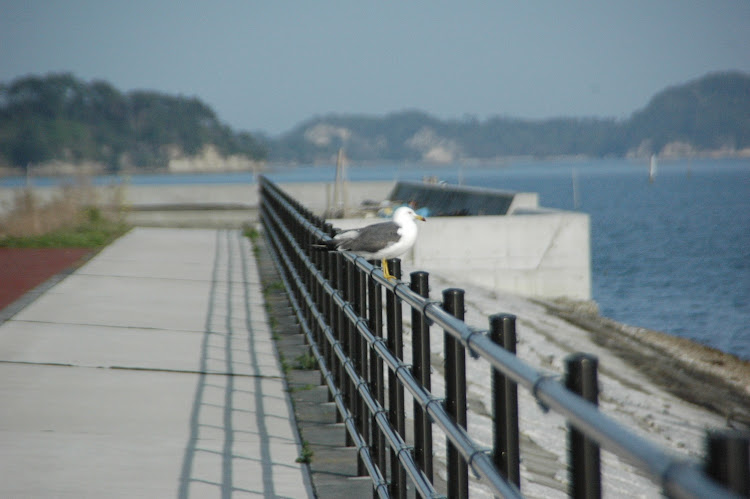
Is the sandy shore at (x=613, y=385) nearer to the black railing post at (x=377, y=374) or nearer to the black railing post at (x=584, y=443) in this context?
the black railing post at (x=377, y=374)

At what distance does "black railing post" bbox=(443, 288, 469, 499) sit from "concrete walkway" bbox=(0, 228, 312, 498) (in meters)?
1.66

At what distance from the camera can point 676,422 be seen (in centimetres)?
1062

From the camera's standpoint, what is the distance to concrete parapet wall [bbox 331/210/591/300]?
60.2 ft

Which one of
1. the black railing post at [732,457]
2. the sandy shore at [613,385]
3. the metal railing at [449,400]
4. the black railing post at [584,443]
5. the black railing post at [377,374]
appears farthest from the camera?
the sandy shore at [613,385]

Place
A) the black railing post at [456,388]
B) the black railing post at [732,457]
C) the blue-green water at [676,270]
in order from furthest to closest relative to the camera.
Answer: the blue-green water at [676,270], the black railing post at [456,388], the black railing post at [732,457]

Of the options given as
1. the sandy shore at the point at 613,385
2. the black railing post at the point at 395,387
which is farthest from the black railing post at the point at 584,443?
the sandy shore at the point at 613,385

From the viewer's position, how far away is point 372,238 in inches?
228

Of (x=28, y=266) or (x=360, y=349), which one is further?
(x=28, y=266)

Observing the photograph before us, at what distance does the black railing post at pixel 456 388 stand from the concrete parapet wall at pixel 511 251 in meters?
15.2

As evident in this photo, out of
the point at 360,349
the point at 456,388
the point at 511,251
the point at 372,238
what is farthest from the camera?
the point at 511,251

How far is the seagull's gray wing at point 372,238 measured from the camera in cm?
564

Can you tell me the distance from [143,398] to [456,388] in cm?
366

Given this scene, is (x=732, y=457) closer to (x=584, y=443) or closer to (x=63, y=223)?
(x=584, y=443)

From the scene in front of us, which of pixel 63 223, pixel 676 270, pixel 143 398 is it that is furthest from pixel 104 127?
pixel 143 398
